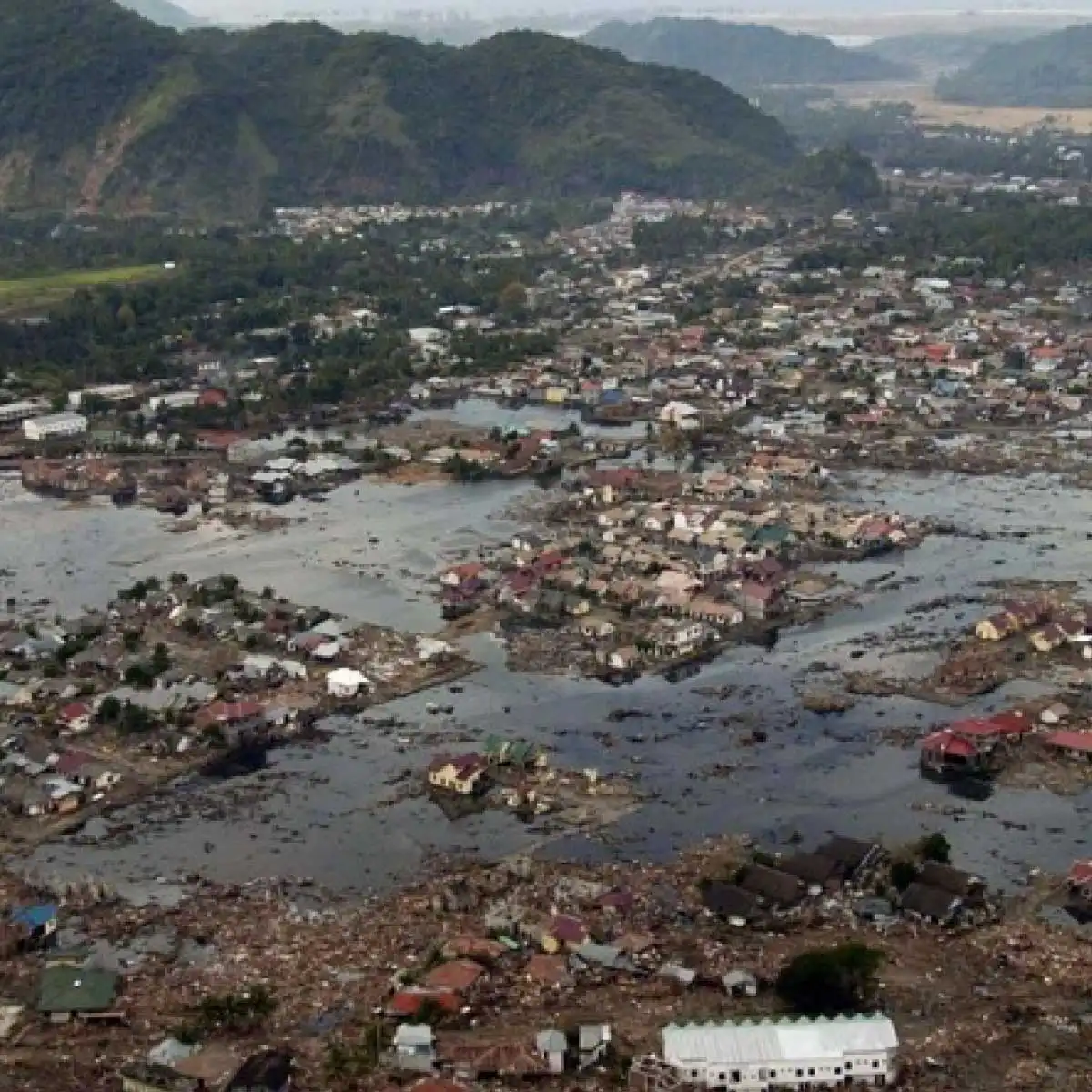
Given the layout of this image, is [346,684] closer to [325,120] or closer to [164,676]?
[164,676]

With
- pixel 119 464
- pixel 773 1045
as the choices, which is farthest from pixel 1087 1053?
pixel 119 464

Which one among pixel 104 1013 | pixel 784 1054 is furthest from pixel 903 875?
pixel 104 1013

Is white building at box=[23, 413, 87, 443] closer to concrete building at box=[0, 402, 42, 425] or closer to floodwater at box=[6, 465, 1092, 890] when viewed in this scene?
concrete building at box=[0, 402, 42, 425]

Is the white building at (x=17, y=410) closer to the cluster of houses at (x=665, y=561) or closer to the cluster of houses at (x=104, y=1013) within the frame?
the cluster of houses at (x=665, y=561)

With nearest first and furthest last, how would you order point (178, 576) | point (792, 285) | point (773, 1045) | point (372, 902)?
point (773, 1045) < point (372, 902) < point (178, 576) < point (792, 285)

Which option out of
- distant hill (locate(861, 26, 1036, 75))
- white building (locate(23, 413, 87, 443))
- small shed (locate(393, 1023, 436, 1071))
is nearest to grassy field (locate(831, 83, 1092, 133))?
distant hill (locate(861, 26, 1036, 75))

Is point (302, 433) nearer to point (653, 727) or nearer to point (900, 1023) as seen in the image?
point (653, 727)
